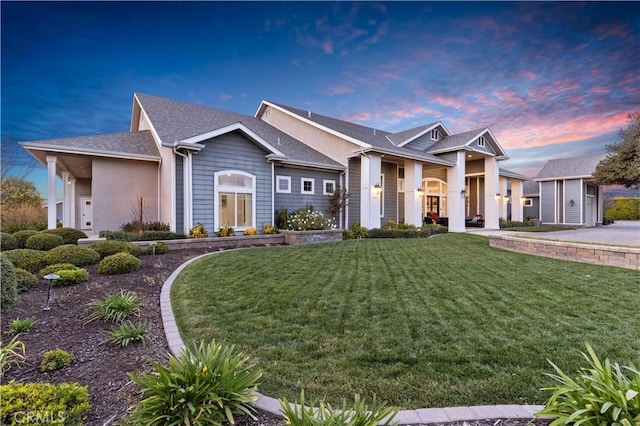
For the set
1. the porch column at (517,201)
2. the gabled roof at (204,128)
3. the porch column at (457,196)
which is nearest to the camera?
the gabled roof at (204,128)

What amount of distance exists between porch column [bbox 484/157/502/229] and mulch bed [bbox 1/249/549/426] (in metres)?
19.5

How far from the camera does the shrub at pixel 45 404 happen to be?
6.03 ft

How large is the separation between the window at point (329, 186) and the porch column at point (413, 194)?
425 cm

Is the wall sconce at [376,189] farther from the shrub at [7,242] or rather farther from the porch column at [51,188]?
the shrub at [7,242]

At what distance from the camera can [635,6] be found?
8.57 m

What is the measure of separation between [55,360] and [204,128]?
1133 cm

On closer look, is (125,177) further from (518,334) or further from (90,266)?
(518,334)

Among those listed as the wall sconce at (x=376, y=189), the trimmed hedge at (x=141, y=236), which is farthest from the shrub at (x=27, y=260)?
the wall sconce at (x=376, y=189)

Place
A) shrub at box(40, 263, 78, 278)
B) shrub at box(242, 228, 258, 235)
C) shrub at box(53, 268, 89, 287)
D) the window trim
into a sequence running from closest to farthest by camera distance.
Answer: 1. shrub at box(53, 268, 89, 287)
2. shrub at box(40, 263, 78, 278)
3. shrub at box(242, 228, 258, 235)
4. the window trim

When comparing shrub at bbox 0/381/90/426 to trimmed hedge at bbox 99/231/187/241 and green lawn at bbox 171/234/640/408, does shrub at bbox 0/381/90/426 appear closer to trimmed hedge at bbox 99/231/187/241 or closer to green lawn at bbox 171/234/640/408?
green lawn at bbox 171/234/640/408

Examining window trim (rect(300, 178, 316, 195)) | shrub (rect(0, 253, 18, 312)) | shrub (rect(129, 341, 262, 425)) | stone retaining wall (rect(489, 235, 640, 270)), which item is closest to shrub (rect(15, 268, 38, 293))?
shrub (rect(0, 253, 18, 312))

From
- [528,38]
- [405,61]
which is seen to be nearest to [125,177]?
[405,61]

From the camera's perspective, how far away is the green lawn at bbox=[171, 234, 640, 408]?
8.08 feet

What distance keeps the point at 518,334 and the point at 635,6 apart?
1175 cm
